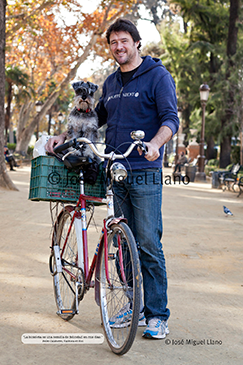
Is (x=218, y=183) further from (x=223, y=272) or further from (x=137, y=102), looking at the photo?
(x=137, y=102)

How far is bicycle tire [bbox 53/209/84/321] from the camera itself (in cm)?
349

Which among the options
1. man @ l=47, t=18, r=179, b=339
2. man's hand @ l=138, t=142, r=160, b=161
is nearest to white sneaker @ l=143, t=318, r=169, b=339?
man @ l=47, t=18, r=179, b=339

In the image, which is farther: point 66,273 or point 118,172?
point 66,273

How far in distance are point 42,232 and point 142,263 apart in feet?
14.0

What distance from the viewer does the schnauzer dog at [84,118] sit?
4207 millimetres

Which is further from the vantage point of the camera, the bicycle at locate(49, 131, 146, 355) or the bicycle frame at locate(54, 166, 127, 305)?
the bicycle frame at locate(54, 166, 127, 305)

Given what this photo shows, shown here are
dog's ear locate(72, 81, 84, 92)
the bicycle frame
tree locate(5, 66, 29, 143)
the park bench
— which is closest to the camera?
the bicycle frame

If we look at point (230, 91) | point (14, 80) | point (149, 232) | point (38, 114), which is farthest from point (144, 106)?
point (14, 80)

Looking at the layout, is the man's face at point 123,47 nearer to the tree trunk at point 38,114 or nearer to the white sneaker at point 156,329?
the white sneaker at point 156,329

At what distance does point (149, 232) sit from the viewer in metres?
3.24

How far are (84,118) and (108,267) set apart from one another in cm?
170

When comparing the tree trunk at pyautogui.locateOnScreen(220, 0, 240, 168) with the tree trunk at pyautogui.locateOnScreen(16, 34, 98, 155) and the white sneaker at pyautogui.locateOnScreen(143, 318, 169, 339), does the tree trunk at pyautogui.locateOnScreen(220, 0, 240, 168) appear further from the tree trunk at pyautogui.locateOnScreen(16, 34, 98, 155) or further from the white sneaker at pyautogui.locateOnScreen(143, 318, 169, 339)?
the white sneaker at pyautogui.locateOnScreen(143, 318, 169, 339)

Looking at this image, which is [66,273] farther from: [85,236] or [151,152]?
[151,152]

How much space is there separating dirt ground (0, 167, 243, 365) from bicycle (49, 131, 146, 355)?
16 centimetres
